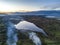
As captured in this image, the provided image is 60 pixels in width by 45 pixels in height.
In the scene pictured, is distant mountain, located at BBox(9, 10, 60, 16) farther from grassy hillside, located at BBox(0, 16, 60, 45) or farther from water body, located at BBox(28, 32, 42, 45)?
water body, located at BBox(28, 32, 42, 45)

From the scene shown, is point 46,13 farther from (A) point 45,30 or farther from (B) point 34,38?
(B) point 34,38

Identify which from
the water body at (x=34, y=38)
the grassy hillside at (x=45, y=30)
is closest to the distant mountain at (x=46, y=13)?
the grassy hillside at (x=45, y=30)

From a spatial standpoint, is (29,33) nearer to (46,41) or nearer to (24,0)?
(46,41)

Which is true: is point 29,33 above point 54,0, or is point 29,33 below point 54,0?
below

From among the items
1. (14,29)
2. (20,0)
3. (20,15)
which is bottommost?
(14,29)

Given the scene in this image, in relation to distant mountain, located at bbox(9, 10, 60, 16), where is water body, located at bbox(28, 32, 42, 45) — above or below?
below

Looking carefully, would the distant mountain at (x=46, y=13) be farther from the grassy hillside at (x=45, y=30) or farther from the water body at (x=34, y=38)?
the water body at (x=34, y=38)

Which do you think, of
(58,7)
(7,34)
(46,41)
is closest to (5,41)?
(7,34)

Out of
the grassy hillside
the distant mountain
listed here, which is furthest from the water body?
the distant mountain
